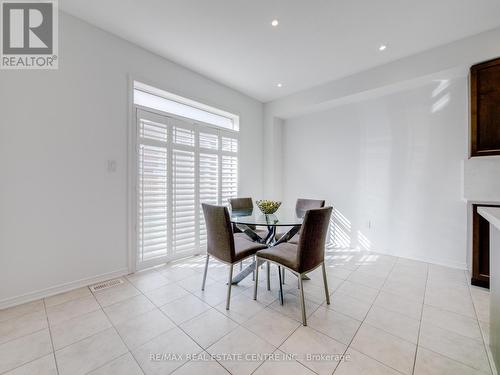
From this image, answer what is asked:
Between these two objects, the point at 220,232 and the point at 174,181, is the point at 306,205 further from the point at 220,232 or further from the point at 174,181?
the point at 174,181

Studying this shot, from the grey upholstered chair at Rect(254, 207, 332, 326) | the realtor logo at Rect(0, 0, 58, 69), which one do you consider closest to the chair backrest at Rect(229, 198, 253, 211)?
the grey upholstered chair at Rect(254, 207, 332, 326)

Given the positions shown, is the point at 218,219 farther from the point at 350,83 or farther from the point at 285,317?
the point at 350,83

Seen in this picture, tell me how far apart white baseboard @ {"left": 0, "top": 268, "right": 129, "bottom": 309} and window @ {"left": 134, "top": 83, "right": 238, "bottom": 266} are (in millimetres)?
324

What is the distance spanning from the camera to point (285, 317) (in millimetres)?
1850

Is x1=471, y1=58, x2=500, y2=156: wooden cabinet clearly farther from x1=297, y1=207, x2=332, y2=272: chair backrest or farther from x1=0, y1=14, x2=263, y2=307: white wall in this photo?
x1=0, y1=14, x2=263, y2=307: white wall

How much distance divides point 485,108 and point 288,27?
2356mm

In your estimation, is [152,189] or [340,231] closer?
[152,189]

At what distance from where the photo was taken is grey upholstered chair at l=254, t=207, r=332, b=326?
1.79 meters

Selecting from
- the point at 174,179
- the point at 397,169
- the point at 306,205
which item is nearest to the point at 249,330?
the point at 306,205

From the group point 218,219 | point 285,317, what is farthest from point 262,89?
point 285,317

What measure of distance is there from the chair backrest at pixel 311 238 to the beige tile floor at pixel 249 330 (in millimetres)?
459

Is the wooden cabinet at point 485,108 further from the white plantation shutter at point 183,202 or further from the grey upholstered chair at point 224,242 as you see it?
the white plantation shutter at point 183,202

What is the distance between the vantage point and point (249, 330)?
168 centimetres

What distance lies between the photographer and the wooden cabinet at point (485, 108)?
2332mm
